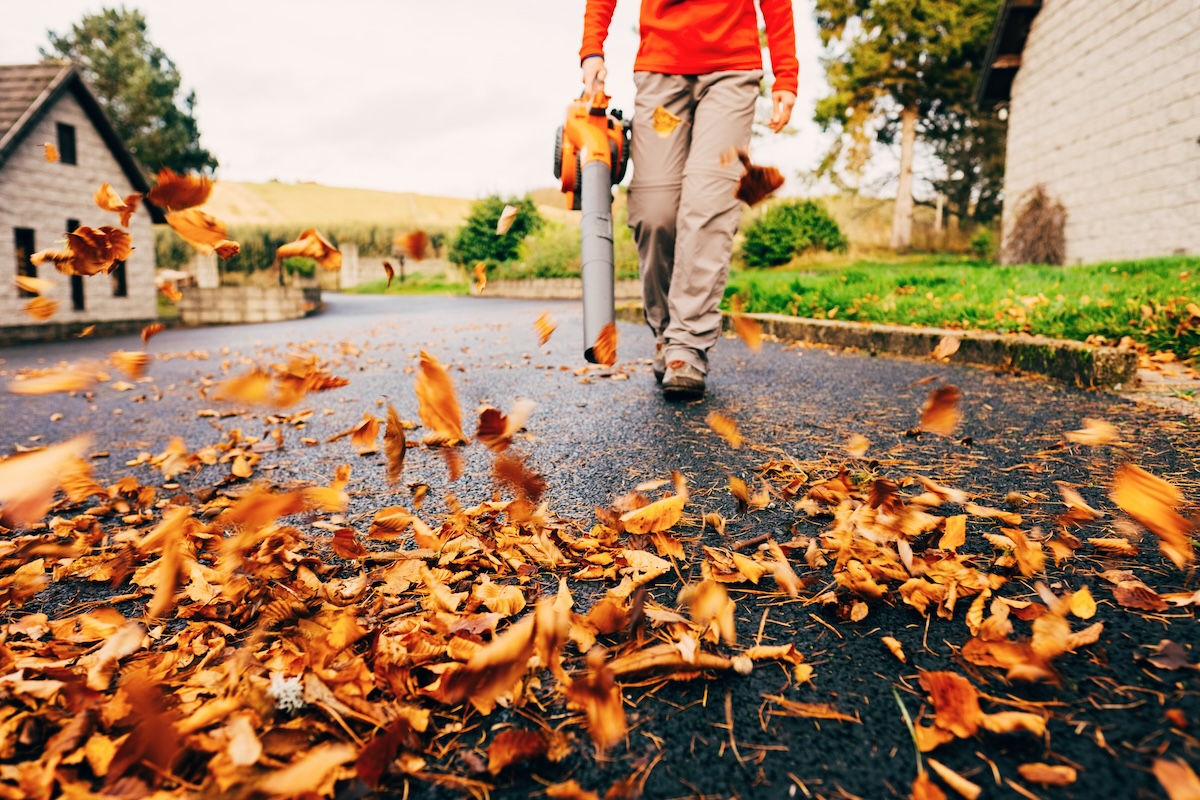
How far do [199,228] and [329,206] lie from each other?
54.3 meters

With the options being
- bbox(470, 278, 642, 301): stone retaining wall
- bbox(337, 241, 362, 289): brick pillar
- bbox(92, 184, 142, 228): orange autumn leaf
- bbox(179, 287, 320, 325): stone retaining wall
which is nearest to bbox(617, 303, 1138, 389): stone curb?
bbox(92, 184, 142, 228): orange autumn leaf

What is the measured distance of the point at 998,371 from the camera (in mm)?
3506

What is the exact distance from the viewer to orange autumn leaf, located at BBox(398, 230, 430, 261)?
229 centimetres

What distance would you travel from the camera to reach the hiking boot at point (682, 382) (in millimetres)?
2914

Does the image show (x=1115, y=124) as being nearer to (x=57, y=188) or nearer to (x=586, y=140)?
(x=586, y=140)

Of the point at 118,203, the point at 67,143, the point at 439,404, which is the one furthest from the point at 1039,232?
the point at 67,143

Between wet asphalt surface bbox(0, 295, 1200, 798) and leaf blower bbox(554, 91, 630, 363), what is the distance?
1.37ft

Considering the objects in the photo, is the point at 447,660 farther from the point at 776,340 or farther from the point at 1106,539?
the point at 776,340

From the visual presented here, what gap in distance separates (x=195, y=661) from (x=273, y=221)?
161ft

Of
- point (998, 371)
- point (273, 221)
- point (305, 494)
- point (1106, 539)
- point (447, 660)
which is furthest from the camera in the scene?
point (273, 221)

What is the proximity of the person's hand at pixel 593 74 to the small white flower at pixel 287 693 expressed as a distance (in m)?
2.50

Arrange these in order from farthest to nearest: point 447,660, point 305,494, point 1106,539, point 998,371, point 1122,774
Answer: point 998,371, point 305,494, point 1106,539, point 447,660, point 1122,774

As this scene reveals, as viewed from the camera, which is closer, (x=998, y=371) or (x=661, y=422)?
(x=661, y=422)

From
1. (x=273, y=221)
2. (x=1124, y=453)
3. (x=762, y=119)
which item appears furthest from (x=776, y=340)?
(x=273, y=221)
